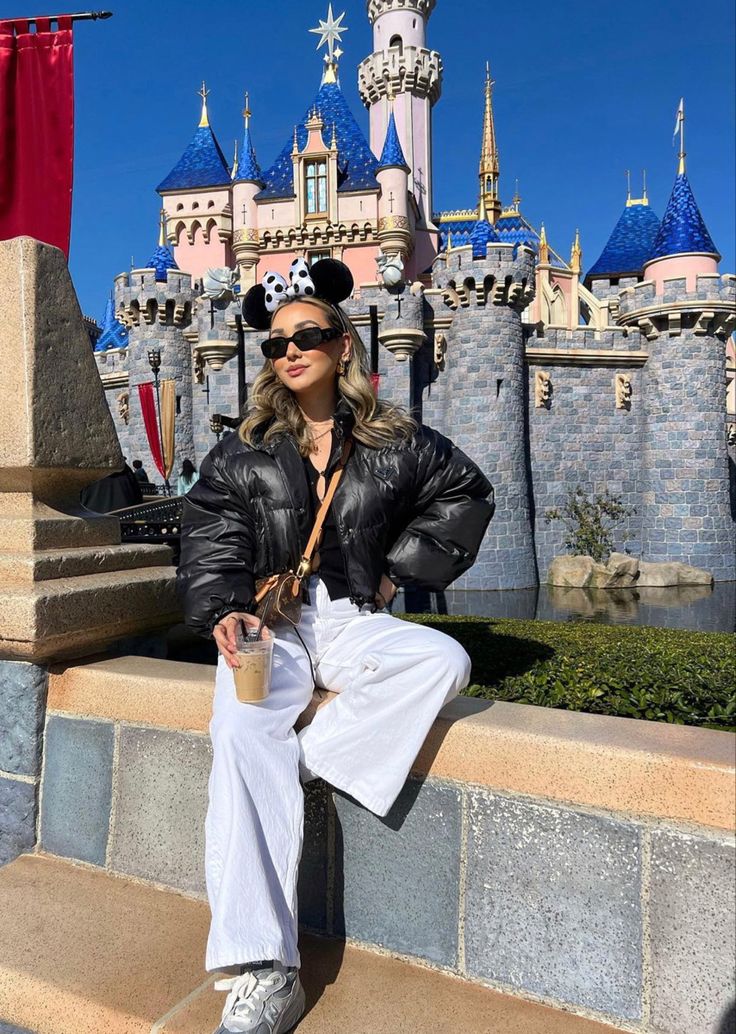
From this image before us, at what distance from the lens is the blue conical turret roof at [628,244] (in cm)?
2667

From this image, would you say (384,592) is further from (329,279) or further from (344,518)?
(329,279)

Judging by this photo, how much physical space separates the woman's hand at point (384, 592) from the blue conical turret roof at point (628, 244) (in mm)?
27610

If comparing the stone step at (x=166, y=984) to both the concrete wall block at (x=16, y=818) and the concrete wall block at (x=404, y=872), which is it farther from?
the concrete wall block at (x=16, y=818)

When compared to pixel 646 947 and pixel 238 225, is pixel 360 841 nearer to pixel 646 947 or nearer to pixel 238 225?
pixel 646 947

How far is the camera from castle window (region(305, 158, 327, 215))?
74.8 feet

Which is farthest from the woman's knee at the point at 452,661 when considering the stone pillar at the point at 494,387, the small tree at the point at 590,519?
the small tree at the point at 590,519

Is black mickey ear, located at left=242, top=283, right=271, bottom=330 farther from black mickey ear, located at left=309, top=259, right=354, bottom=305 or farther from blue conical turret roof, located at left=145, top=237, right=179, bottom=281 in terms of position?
blue conical turret roof, located at left=145, top=237, right=179, bottom=281

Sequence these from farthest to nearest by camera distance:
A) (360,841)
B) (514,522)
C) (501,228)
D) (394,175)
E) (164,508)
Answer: (501,228) < (394,175) < (514,522) < (164,508) < (360,841)

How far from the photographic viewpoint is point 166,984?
1550 mm

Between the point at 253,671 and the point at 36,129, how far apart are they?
268 centimetres

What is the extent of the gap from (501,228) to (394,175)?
12.0m

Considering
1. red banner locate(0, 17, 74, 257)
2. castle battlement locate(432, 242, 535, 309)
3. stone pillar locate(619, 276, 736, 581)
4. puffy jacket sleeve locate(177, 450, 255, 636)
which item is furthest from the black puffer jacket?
stone pillar locate(619, 276, 736, 581)

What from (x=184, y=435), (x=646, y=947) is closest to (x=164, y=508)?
(x=646, y=947)

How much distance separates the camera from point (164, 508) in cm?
816
